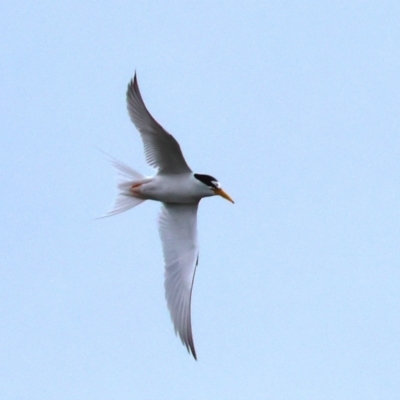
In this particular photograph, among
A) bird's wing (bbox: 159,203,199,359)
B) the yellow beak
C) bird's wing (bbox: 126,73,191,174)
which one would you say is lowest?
bird's wing (bbox: 159,203,199,359)

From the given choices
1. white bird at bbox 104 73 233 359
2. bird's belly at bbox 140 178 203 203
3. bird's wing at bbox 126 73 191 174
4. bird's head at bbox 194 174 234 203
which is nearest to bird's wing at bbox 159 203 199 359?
white bird at bbox 104 73 233 359

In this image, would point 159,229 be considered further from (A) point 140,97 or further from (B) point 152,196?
(A) point 140,97

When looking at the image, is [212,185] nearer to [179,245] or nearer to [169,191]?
[169,191]

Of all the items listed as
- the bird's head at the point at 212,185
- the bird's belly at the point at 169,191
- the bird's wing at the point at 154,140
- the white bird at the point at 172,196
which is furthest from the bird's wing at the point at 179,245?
the bird's wing at the point at 154,140

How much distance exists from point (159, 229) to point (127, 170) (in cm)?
102

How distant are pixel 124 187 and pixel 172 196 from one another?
2.34ft

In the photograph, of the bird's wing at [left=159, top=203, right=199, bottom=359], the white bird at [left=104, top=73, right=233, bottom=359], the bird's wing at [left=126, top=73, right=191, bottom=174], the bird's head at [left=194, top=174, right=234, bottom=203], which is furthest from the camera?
the bird's wing at [left=159, top=203, right=199, bottom=359]

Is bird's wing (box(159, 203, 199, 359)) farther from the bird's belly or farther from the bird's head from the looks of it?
the bird's head

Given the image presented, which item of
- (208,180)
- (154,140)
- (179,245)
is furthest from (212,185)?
(179,245)

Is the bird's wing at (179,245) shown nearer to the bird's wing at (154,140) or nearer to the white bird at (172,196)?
the white bird at (172,196)

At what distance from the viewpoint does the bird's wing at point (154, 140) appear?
14.0 metres

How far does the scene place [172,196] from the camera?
1488 centimetres

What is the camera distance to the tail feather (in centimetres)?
1507

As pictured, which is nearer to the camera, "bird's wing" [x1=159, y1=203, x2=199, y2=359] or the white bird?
the white bird
